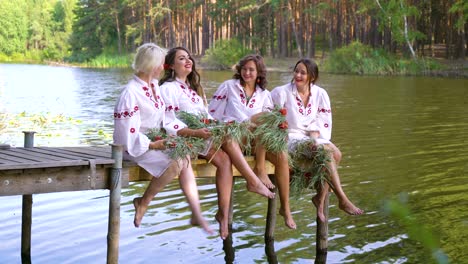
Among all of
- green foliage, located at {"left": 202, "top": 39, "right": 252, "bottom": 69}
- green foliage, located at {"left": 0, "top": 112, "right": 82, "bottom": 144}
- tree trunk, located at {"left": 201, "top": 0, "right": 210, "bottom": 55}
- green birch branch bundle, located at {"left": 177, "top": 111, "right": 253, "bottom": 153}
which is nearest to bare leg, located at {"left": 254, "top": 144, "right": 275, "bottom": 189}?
green birch branch bundle, located at {"left": 177, "top": 111, "right": 253, "bottom": 153}

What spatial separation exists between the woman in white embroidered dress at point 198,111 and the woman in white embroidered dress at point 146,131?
1.03ft

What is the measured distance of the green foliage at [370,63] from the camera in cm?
4253

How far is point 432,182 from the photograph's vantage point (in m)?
11.0

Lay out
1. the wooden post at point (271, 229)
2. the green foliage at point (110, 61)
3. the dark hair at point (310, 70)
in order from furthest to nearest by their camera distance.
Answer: the green foliage at point (110, 61) < the wooden post at point (271, 229) < the dark hair at point (310, 70)

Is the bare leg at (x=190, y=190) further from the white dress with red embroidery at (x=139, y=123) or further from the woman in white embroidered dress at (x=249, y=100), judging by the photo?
the woman in white embroidered dress at (x=249, y=100)

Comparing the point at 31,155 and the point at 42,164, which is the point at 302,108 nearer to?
the point at 31,155

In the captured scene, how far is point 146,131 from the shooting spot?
6.46 meters

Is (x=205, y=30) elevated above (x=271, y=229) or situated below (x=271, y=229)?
above

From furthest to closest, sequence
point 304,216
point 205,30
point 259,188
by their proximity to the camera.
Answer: point 205,30 < point 304,216 < point 259,188

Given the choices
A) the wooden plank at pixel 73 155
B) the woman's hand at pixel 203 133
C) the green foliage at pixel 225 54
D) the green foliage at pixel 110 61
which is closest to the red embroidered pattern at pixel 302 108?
the woman's hand at pixel 203 133

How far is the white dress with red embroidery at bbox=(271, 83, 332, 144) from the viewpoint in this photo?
24.5 feet

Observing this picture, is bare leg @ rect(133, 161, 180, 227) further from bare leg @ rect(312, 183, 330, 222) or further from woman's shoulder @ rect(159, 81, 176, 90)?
bare leg @ rect(312, 183, 330, 222)

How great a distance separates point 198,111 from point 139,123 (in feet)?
2.57

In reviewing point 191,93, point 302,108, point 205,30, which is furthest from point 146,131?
point 205,30
